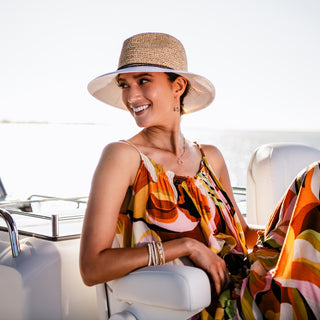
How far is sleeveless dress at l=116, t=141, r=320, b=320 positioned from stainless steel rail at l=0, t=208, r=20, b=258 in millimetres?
422

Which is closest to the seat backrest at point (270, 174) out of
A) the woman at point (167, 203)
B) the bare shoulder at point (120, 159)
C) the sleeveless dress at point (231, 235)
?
the woman at point (167, 203)

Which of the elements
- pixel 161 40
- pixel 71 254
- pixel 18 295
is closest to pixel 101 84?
pixel 161 40

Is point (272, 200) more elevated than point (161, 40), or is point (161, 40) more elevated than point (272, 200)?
point (161, 40)

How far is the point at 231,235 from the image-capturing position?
165cm

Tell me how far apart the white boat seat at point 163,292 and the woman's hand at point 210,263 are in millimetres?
142

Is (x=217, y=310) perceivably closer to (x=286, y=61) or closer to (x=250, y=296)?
(x=250, y=296)

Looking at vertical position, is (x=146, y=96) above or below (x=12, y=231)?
above

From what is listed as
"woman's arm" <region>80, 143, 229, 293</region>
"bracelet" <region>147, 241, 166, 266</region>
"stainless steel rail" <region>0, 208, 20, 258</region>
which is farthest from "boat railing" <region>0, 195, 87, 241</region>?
"bracelet" <region>147, 241, 166, 266</region>

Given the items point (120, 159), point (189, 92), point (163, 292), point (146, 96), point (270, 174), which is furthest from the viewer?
point (270, 174)

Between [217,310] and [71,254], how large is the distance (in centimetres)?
78

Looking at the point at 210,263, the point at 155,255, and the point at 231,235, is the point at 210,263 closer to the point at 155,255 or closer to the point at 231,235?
the point at 155,255

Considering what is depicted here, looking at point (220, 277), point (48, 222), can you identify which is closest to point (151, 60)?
point (220, 277)

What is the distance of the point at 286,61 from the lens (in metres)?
37.1

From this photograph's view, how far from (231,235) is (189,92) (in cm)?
62
